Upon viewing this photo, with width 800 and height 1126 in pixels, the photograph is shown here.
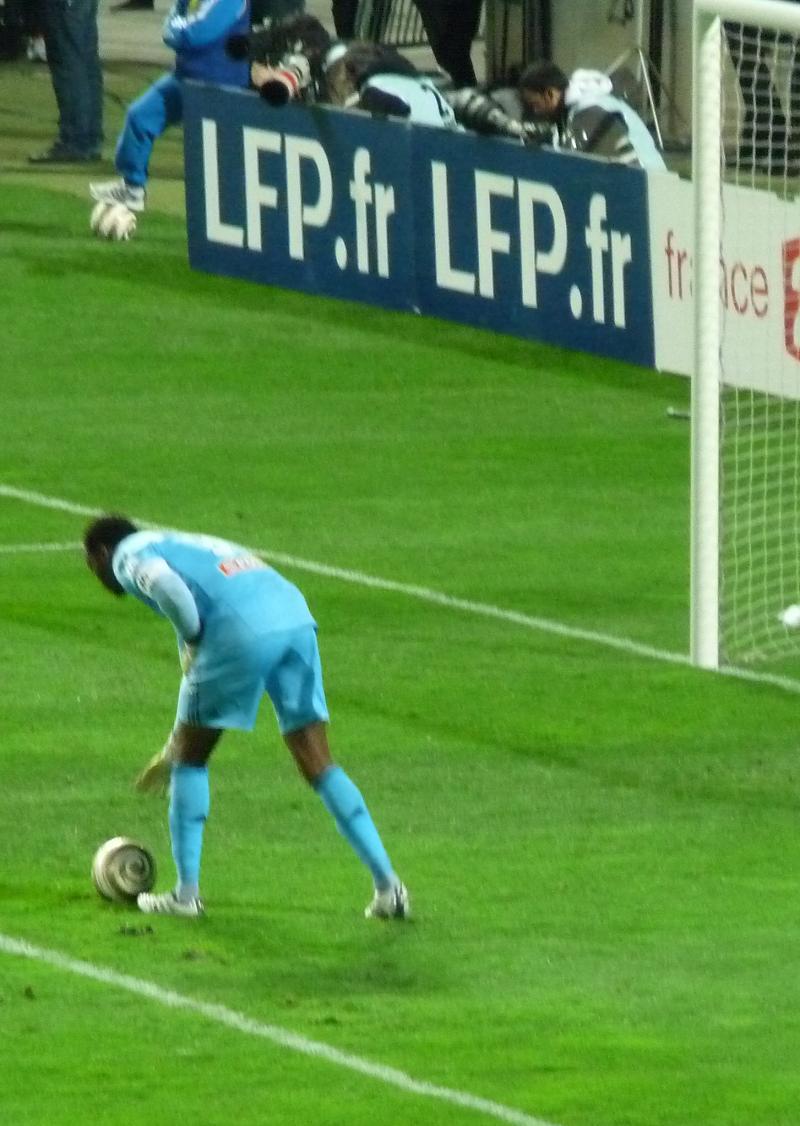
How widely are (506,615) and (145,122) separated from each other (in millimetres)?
8437

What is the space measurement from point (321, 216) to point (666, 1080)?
40.7 feet

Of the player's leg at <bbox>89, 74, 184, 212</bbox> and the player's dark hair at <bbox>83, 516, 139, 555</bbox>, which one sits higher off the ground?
the player's dark hair at <bbox>83, 516, 139, 555</bbox>

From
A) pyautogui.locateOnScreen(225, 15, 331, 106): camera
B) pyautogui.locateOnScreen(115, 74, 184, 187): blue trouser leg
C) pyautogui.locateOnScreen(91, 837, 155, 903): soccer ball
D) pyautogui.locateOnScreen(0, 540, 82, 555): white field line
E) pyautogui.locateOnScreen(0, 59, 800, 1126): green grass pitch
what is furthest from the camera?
pyautogui.locateOnScreen(115, 74, 184, 187): blue trouser leg

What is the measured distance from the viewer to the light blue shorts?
336 inches

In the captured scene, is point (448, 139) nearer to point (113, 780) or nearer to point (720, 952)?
point (113, 780)

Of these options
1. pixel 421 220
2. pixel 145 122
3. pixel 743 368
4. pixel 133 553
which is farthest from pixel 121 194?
pixel 133 553

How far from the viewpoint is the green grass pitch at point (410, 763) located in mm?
7762

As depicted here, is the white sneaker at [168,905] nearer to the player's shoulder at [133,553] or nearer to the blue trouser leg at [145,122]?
the player's shoulder at [133,553]

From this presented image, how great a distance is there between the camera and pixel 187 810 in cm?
859

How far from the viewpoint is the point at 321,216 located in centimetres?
1945

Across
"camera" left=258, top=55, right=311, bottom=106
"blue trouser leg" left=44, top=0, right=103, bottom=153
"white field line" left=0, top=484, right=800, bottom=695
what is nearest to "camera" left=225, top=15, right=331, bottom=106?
"camera" left=258, top=55, right=311, bottom=106

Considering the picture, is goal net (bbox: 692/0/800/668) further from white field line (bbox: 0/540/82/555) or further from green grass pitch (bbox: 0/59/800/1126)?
white field line (bbox: 0/540/82/555)

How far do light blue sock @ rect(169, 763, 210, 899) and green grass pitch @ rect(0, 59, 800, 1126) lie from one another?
0.81 ft

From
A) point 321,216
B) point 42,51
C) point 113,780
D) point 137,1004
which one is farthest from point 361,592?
point 42,51
